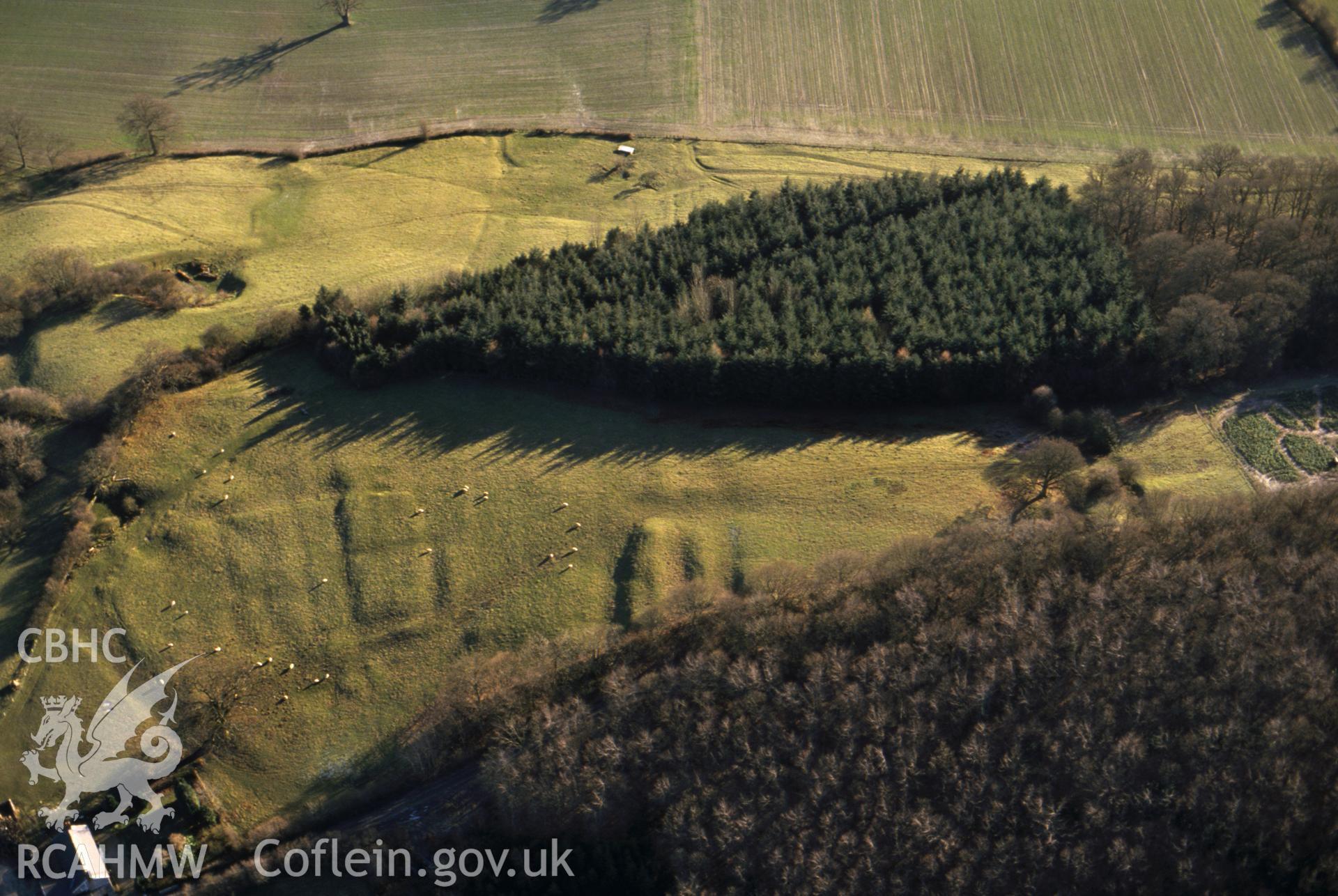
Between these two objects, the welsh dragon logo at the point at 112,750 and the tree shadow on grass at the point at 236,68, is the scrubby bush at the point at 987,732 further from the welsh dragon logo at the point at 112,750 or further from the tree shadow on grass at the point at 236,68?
the tree shadow on grass at the point at 236,68

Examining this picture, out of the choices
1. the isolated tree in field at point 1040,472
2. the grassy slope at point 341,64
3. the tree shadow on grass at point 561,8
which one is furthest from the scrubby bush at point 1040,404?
the tree shadow on grass at point 561,8

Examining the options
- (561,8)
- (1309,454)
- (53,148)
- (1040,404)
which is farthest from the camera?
Answer: (561,8)

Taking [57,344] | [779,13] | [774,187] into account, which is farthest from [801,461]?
[779,13]

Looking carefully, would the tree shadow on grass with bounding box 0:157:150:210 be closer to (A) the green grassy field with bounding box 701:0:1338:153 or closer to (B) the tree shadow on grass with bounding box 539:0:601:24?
(B) the tree shadow on grass with bounding box 539:0:601:24

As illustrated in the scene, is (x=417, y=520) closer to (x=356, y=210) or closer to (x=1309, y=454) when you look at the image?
→ (x=356, y=210)

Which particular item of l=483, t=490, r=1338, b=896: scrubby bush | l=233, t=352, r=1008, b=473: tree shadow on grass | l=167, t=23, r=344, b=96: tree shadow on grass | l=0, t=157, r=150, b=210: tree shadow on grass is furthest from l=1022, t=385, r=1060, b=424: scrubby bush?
l=167, t=23, r=344, b=96: tree shadow on grass

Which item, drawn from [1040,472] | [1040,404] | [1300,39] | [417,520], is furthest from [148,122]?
[1300,39]

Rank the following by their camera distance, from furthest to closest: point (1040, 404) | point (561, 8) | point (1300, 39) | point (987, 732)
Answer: point (561, 8), point (1300, 39), point (1040, 404), point (987, 732)
